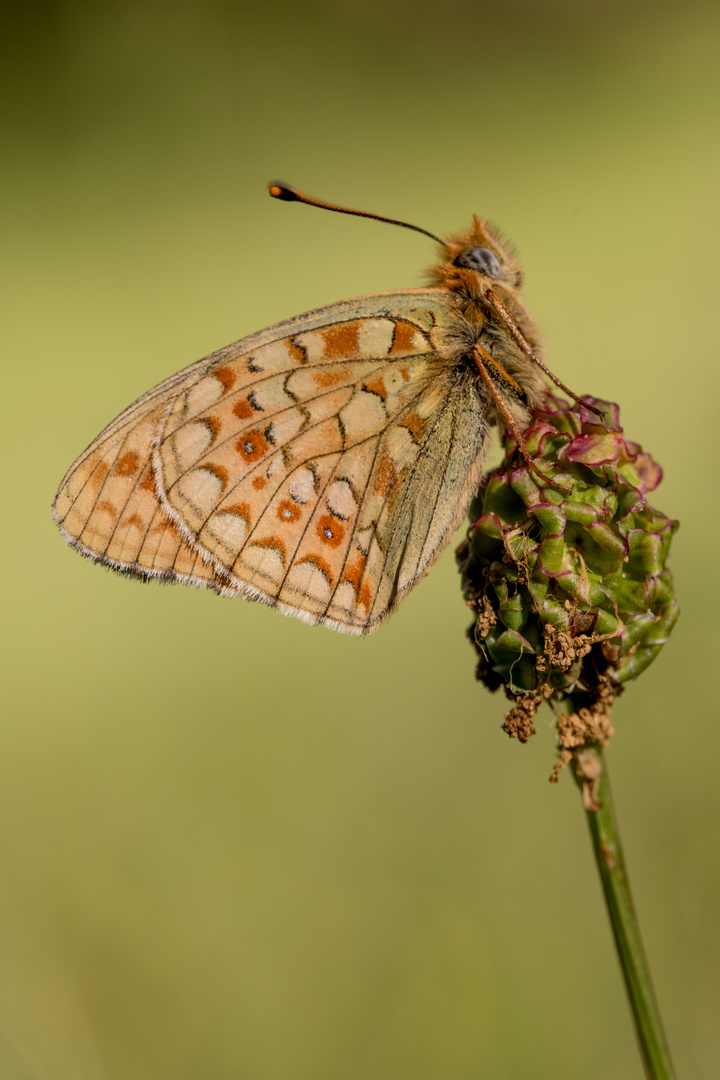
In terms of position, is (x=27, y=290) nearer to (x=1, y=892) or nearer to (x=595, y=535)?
(x=1, y=892)

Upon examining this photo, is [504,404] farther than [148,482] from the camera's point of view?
No

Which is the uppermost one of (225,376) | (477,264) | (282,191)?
(282,191)

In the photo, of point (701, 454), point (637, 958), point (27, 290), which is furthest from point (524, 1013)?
point (27, 290)

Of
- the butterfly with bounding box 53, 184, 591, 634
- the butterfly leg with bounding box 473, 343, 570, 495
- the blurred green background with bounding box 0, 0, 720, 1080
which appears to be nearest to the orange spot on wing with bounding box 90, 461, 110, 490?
the butterfly with bounding box 53, 184, 591, 634

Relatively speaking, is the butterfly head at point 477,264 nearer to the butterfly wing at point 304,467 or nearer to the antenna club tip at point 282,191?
the butterfly wing at point 304,467

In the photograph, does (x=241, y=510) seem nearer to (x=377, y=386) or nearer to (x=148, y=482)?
(x=148, y=482)

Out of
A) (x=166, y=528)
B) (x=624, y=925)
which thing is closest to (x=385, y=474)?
(x=166, y=528)

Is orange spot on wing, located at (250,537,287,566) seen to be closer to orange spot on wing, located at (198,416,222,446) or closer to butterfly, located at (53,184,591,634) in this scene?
butterfly, located at (53,184,591,634)
